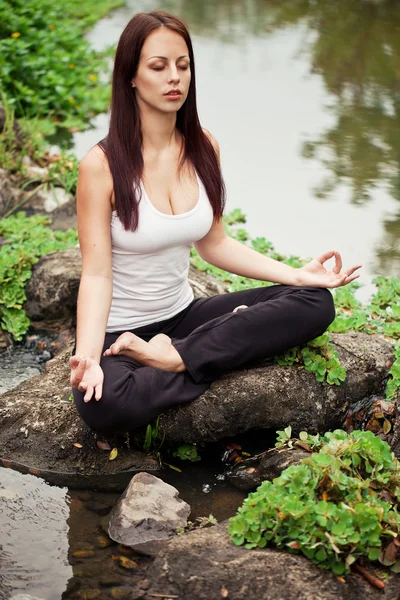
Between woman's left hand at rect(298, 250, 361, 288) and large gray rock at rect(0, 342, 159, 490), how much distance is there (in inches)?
36.8

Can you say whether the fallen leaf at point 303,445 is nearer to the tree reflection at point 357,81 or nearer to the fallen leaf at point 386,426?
the fallen leaf at point 386,426

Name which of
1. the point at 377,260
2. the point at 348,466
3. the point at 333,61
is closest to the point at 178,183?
the point at 348,466

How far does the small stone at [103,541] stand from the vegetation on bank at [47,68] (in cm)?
461

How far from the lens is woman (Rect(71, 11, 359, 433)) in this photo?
309cm

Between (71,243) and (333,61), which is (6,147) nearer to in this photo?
(71,243)

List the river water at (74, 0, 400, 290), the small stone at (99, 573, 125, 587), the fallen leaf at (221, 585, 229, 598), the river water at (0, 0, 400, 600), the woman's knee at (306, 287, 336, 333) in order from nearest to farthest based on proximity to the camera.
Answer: the fallen leaf at (221, 585, 229, 598) → the small stone at (99, 573, 125, 587) → the river water at (0, 0, 400, 600) → the woman's knee at (306, 287, 336, 333) → the river water at (74, 0, 400, 290)

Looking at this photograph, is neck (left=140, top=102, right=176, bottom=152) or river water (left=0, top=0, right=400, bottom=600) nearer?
river water (left=0, top=0, right=400, bottom=600)

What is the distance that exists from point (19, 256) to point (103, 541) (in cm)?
208

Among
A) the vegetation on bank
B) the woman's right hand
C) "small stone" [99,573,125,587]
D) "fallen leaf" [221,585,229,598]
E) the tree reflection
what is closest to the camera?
"fallen leaf" [221,585,229,598]

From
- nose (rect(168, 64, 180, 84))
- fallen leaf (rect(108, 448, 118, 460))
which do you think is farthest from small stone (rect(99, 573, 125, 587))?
nose (rect(168, 64, 180, 84))

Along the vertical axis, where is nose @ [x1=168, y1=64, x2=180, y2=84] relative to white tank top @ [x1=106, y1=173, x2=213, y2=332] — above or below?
above

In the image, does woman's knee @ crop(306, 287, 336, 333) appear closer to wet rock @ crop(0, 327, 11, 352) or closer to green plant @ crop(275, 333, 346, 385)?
green plant @ crop(275, 333, 346, 385)

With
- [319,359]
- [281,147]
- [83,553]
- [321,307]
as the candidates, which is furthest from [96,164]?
[281,147]

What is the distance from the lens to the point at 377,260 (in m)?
5.08
